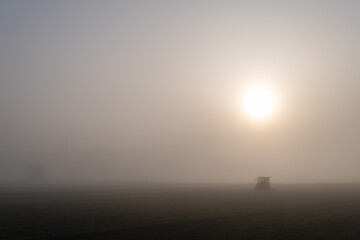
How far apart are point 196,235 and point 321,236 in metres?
7.59

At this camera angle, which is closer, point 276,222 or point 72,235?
point 72,235

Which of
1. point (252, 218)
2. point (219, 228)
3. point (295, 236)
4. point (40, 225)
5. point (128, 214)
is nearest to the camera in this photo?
point (295, 236)

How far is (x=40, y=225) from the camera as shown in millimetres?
30875

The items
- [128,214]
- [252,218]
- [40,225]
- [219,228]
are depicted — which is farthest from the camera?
[128,214]

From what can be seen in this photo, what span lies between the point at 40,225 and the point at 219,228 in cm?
1305

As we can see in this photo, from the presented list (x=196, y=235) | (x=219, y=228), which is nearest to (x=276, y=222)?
(x=219, y=228)

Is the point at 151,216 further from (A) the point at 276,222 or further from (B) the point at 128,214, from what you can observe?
(A) the point at 276,222

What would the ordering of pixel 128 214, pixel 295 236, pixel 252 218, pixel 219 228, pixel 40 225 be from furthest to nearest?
pixel 128 214 < pixel 252 218 < pixel 40 225 < pixel 219 228 < pixel 295 236

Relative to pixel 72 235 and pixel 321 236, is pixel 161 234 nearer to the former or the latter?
pixel 72 235

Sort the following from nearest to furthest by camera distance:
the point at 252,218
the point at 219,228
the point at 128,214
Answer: the point at 219,228
the point at 252,218
the point at 128,214

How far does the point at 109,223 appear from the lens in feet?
106

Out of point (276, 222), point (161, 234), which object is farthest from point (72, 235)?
point (276, 222)

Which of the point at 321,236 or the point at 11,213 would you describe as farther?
the point at 11,213

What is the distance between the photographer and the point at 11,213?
39.7 meters
